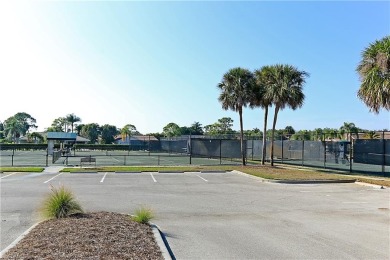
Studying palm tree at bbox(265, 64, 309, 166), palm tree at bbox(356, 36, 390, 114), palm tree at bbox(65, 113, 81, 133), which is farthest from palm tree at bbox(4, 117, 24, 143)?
palm tree at bbox(356, 36, 390, 114)

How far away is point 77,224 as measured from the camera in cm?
770

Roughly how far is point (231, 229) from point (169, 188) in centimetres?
886

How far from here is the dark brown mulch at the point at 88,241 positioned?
19.3 ft

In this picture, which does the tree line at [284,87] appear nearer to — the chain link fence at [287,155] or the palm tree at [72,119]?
the chain link fence at [287,155]

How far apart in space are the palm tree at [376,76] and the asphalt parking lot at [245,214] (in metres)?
4.14

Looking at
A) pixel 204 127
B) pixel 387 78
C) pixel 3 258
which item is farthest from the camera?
pixel 204 127

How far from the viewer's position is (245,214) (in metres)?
11.2

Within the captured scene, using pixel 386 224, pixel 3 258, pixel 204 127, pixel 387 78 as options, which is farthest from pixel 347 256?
pixel 204 127

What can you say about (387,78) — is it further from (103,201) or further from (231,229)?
(103,201)

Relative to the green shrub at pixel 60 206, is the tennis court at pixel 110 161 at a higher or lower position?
lower

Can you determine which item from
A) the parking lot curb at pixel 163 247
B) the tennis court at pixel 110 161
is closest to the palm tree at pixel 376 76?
the parking lot curb at pixel 163 247

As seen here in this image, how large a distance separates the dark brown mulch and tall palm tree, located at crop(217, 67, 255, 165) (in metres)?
25.3

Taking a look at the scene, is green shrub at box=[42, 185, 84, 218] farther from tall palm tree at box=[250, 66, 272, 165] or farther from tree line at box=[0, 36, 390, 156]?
tall palm tree at box=[250, 66, 272, 165]

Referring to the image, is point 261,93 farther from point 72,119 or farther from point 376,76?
point 72,119
